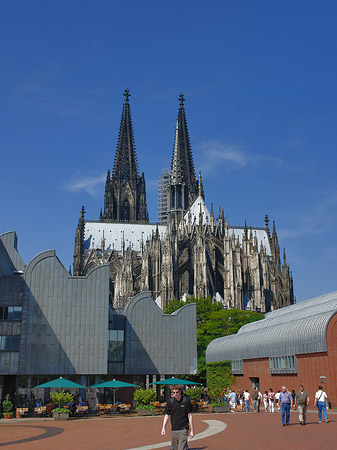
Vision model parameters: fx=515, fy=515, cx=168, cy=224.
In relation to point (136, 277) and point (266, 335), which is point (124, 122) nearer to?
point (136, 277)

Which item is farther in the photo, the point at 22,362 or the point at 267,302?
the point at 267,302

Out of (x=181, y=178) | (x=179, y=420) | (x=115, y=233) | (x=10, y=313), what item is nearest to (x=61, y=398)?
(x=10, y=313)

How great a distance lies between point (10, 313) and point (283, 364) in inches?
706

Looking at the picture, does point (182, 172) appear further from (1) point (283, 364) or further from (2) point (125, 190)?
(1) point (283, 364)

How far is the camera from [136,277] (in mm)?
82812

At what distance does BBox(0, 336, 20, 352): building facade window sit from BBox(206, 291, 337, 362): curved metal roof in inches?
649

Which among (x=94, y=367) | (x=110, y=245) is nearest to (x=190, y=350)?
(x=94, y=367)

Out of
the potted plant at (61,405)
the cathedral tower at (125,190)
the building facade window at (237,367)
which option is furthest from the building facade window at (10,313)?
the cathedral tower at (125,190)

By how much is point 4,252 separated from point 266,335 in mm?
20407

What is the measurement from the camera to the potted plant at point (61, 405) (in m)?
25.8

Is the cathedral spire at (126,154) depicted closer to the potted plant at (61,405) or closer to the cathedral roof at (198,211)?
the cathedral roof at (198,211)

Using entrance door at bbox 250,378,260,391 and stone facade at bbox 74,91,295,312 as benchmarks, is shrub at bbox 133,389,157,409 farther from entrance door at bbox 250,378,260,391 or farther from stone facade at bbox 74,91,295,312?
stone facade at bbox 74,91,295,312

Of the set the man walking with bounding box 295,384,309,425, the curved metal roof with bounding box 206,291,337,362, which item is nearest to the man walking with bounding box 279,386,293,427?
the man walking with bounding box 295,384,309,425

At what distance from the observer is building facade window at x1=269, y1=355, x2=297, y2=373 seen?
30931mm
